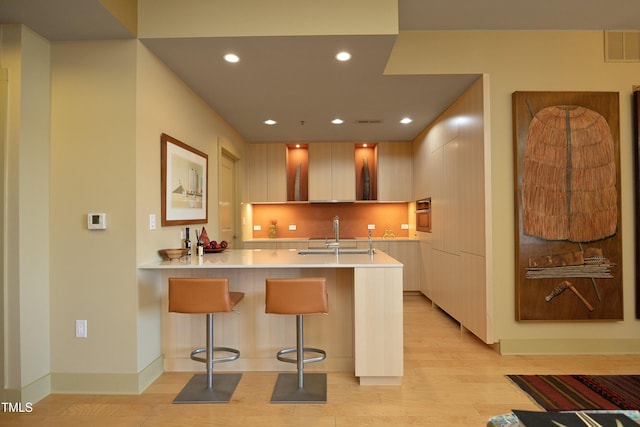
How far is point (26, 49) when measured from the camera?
98.0 inches

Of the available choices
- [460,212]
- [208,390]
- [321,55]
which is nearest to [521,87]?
[460,212]

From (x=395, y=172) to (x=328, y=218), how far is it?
1397 mm

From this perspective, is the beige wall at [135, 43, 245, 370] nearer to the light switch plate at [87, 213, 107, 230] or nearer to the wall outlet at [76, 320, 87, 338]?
the light switch plate at [87, 213, 107, 230]

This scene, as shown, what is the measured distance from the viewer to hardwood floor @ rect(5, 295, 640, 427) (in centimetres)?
228

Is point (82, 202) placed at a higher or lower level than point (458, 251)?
higher

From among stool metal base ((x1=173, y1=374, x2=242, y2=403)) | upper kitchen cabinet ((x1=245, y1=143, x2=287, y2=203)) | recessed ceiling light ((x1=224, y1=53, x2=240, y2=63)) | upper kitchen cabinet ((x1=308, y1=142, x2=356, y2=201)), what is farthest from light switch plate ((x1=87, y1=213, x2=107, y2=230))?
upper kitchen cabinet ((x1=308, y1=142, x2=356, y2=201))

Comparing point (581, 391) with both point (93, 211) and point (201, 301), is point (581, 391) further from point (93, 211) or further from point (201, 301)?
point (93, 211)

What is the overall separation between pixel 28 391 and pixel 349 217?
16.2ft

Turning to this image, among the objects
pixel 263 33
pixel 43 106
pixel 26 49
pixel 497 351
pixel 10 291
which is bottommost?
pixel 497 351

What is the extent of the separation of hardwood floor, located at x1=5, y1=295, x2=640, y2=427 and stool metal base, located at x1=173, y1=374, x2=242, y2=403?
55mm

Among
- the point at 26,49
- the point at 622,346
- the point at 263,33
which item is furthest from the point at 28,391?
the point at 622,346

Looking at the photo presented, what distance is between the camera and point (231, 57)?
295cm

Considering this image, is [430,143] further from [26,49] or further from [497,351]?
[26,49]

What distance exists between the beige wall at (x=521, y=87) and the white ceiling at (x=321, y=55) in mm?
106
